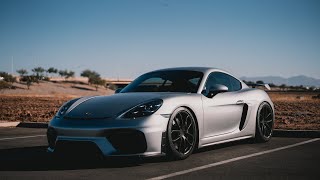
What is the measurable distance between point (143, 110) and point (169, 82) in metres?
1.41

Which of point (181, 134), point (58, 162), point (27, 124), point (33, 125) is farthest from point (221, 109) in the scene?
point (27, 124)

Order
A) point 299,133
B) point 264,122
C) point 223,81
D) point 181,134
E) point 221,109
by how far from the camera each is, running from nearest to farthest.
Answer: point 181,134 → point 221,109 → point 223,81 → point 264,122 → point 299,133

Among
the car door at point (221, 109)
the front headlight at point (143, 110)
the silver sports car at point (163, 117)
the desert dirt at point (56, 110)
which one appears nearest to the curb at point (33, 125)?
the desert dirt at point (56, 110)

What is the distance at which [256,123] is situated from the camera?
795 centimetres

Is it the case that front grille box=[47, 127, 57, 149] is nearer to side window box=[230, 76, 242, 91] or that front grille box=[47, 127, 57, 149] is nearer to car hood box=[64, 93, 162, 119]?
car hood box=[64, 93, 162, 119]

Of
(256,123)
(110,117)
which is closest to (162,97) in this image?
(110,117)

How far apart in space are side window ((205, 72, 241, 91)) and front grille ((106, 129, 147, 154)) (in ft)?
6.53

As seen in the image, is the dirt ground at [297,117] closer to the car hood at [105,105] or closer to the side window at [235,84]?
the side window at [235,84]

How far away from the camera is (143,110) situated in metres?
5.75

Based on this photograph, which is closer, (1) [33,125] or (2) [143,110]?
(2) [143,110]

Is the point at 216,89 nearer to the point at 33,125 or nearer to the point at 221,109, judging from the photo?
the point at 221,109

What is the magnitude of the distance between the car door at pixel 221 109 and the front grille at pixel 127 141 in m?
1.33

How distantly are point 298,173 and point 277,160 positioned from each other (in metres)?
1.00

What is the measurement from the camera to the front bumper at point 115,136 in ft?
17.8
